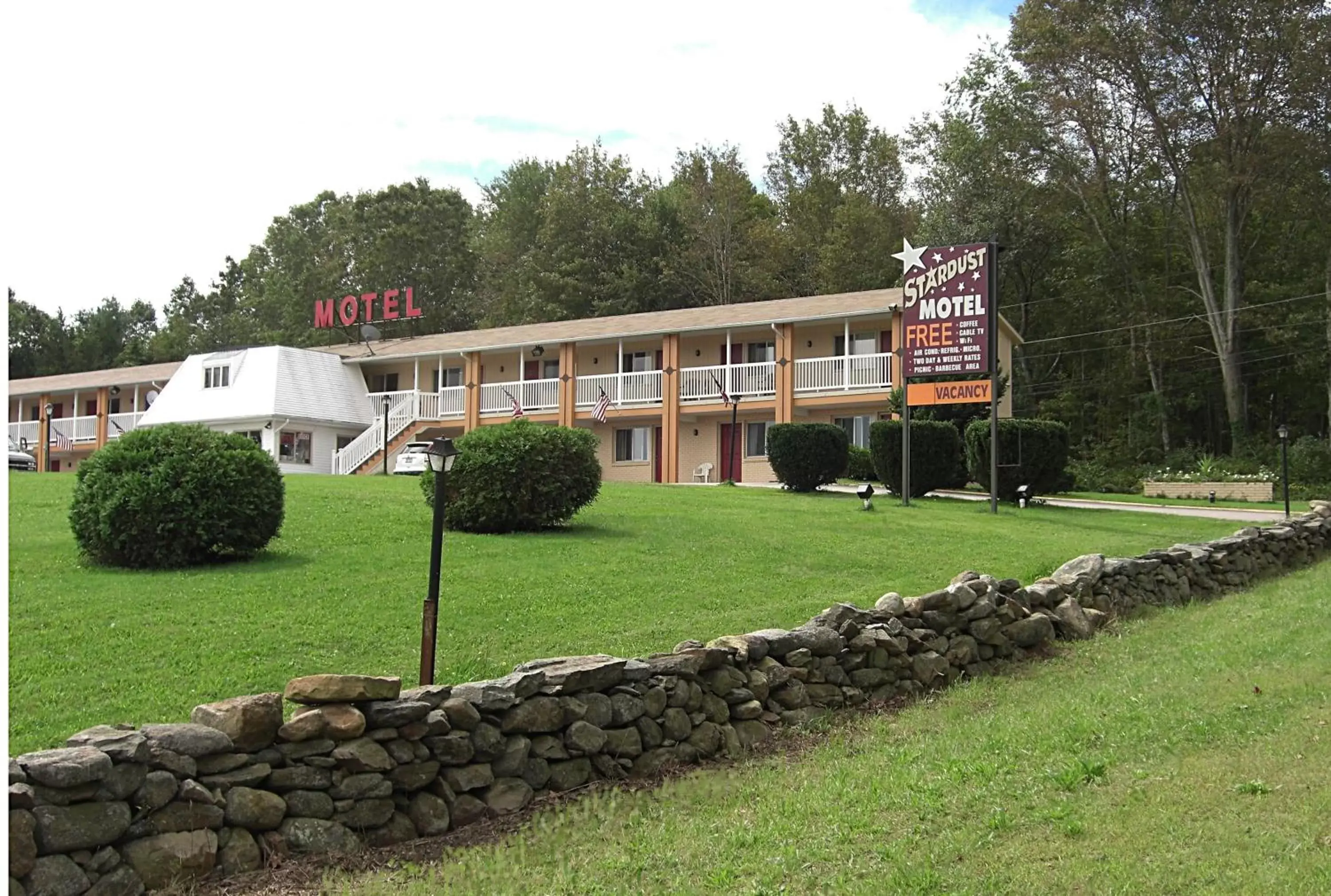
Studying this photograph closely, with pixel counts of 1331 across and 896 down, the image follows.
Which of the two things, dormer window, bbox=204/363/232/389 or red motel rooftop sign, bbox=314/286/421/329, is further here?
red motel rooftop sign, bbox=314/286/421/329

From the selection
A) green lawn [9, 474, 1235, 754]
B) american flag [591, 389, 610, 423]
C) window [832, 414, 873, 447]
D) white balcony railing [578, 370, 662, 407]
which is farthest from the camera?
white balcony railing [578, 370, 662, 407]

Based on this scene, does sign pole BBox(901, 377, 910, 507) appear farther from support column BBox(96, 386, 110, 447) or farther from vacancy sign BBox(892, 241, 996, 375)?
support column BBox(96, 386, 110, 447)

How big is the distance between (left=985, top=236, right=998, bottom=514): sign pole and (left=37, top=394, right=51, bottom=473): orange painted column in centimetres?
2766

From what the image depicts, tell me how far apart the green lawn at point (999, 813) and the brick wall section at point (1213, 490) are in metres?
23.0

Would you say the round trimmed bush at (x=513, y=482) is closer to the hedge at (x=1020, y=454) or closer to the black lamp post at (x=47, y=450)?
the hedge at (x=1020, y=454)

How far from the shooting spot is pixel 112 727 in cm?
465

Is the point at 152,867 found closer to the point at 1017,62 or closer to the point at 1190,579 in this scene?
the point at 1190,579

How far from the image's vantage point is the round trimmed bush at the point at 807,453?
72.4 feet

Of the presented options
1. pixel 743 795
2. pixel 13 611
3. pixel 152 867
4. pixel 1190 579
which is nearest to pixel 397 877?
pixel 152 867

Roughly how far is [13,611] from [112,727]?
4.46 meters

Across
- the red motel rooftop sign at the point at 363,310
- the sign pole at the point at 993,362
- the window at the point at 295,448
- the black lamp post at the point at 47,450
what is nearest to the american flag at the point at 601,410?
the window at the point at 295,448

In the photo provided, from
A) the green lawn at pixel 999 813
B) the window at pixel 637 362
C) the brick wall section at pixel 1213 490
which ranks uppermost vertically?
the window at pixel 637 362

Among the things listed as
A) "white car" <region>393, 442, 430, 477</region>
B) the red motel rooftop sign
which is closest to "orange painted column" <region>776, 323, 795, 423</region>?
"white car" <region>393, 442, 430, 477</region>

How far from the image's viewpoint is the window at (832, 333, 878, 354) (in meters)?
32.5
